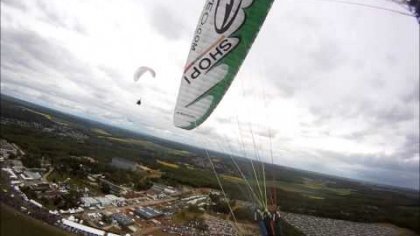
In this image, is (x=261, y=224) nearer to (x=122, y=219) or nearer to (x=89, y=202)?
(x=122, y=219)

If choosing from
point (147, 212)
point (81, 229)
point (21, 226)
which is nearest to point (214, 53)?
point (21, 226)

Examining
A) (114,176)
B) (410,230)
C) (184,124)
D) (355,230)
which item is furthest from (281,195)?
(184,124)

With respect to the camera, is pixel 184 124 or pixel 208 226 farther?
pixel 208 226

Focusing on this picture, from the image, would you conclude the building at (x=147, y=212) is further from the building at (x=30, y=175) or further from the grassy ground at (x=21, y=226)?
the building at (x=30, y=175)

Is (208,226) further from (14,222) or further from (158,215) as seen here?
(14,222)

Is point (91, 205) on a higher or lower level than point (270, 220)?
lower
